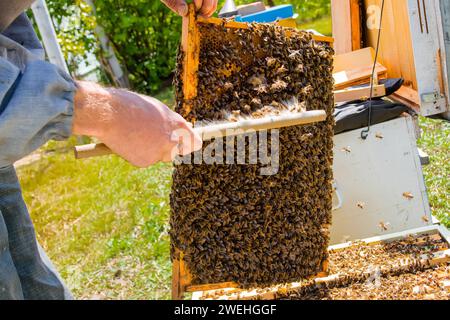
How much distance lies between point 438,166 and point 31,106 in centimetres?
363

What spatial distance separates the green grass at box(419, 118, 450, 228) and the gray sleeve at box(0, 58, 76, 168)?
9.77ft

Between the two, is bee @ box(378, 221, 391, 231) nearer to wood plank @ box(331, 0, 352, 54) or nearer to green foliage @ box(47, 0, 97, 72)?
wood plank @ box(331, 0, 352, 54)

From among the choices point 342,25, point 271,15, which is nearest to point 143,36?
point 342,25

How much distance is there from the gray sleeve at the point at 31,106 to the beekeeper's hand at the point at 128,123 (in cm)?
4

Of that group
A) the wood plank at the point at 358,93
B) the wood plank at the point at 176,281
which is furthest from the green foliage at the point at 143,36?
the wood plank at the point at 176,281

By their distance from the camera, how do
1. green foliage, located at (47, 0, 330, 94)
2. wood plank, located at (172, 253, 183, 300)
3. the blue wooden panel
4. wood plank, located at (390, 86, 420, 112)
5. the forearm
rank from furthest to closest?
A: green foliage, located at (47, 0, 330, 94)
wood plank, located at (390, 86, 420, 112)
the blue wooden panel
wood plank, located at (172, 253, 183, 300)
the forearm

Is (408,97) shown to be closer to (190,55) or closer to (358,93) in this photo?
(358,93)

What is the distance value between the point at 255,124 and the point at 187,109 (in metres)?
0.32

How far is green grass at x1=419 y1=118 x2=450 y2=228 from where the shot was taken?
375 centimetres

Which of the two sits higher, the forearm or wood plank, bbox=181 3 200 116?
wood plank, bbox=181 3 200 116

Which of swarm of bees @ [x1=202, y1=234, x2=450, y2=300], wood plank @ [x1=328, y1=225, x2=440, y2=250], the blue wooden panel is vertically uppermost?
the blue wooden panel

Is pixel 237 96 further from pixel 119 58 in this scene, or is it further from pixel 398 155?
pixel 119 58

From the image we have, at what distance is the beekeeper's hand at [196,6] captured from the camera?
2045mm

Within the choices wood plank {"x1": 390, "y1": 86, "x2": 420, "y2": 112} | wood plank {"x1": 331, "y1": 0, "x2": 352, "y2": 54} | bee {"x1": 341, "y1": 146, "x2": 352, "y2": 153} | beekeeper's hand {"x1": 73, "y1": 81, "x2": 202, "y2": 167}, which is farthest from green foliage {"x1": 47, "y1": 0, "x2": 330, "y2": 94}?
beekeeper's hand {"x1": 73, "y1": 81, "x2": 202, "y2": 167}
